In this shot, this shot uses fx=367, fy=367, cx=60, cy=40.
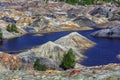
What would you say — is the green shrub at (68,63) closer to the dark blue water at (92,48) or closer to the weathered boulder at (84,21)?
the dark blue water at (92,48)

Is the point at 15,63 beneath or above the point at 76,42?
above

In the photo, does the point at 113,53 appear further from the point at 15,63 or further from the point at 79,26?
the point at 79,26

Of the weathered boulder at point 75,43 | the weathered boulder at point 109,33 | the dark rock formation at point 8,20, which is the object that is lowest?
the dark rock formation at point 8,20

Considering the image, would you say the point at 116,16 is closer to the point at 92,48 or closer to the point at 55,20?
the point at 55,20

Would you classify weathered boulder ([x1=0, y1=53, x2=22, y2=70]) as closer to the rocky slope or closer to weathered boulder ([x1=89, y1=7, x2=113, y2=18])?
the rocky slope

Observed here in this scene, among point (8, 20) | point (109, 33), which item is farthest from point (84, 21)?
point (8, 20)

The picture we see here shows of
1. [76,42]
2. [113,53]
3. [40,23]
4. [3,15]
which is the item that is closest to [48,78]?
[113,53]

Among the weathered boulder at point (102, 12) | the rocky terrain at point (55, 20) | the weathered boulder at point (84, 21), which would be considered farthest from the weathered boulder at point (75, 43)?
the weathered boulder at point (102, 12)

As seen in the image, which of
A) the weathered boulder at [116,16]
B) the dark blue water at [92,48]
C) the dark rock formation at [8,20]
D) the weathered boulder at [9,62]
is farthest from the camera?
the weathered boulder at [116,16]

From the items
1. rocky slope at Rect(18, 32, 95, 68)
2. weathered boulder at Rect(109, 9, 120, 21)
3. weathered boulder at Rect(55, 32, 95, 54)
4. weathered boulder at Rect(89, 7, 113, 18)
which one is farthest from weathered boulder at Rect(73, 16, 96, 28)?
weathered boulder at Rect(55, 32, 95, 54)
